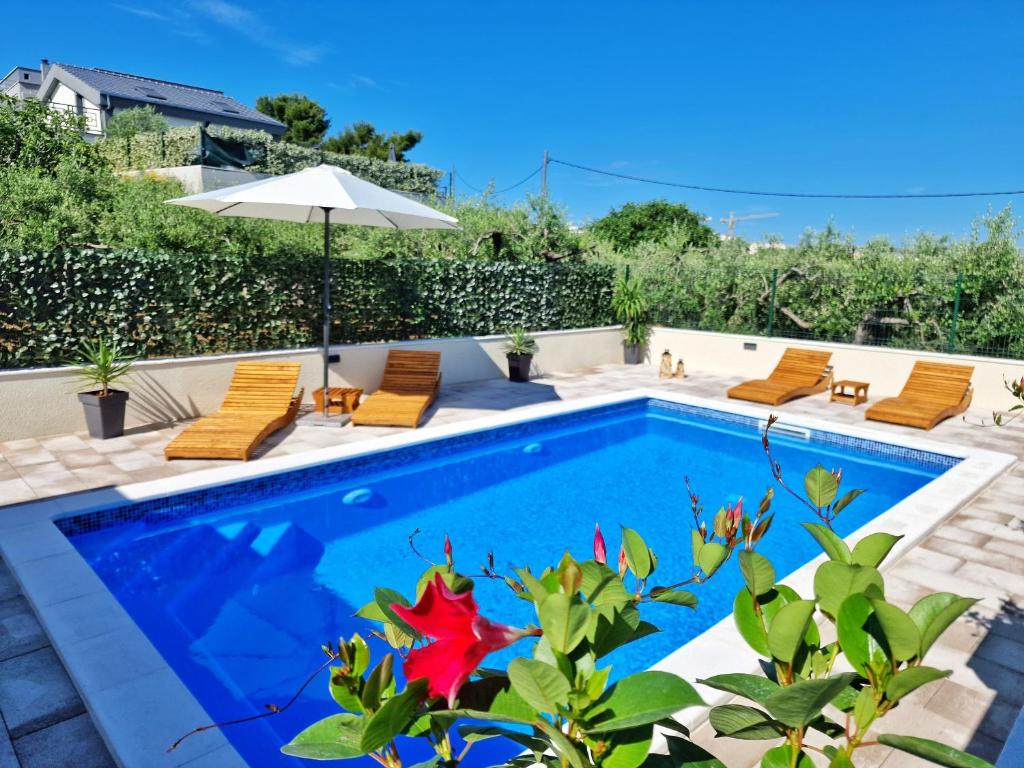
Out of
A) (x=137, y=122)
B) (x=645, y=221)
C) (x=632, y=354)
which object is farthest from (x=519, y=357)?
(x=645, y=221)

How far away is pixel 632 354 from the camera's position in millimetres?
16000

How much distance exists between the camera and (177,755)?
10.1ft

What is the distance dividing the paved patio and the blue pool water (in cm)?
70

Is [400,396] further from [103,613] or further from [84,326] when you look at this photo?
[103,613]

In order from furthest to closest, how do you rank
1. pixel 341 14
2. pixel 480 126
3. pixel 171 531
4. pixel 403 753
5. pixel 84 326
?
1. pixel 480 126
2. pixel 341 14
3. pixel 84 326
4. pixel 171 531
5. pixel 403 753

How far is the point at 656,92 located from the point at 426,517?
55735 mm

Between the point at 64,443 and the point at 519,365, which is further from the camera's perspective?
the point at 519,365

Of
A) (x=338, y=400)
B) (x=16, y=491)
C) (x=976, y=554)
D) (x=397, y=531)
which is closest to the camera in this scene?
(x=976, y=554)

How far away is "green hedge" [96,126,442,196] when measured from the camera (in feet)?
69.2

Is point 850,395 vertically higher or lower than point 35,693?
higher

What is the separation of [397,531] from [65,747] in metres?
4.00

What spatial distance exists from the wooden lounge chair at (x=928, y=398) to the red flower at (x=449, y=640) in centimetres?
1099

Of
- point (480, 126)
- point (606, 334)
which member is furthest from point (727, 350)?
point (480, 126)

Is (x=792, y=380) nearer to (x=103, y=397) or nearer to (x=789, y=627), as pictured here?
(x=103, y=397)
